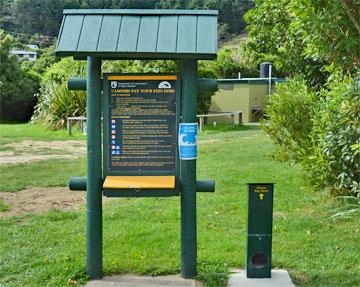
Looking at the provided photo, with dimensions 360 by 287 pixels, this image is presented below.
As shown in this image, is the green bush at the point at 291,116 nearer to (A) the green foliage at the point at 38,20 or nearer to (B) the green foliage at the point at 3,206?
(B) the green foliage at the point at 3,206

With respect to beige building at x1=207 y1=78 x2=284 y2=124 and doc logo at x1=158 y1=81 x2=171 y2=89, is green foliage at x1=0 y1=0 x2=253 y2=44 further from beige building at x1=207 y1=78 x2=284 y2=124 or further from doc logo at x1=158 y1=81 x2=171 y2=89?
doc logo at x1=158 y1=81 x2=171 y2=89

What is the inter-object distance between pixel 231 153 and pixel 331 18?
774 cm

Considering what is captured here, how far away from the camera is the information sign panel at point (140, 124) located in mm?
4887

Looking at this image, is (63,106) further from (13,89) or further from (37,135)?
(13,89)

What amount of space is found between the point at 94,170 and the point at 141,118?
59cm

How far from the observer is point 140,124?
4.91 meters

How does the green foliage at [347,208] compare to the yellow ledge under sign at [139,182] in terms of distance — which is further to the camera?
the green foliage at [347,208]

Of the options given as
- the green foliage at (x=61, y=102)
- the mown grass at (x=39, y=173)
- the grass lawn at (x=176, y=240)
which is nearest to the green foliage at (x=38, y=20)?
the green foliage at (x=61, y=102)

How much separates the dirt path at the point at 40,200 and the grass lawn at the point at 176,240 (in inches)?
13.7

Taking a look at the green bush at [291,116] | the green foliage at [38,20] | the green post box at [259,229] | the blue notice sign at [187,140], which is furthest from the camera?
the green foliage at [38,20]

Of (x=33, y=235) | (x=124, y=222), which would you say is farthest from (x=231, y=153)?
(x=33, y=235)

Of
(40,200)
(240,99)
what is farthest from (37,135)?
(240,99)

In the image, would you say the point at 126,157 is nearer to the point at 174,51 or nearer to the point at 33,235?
the point at 174,51

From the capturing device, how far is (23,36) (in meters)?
62.2
